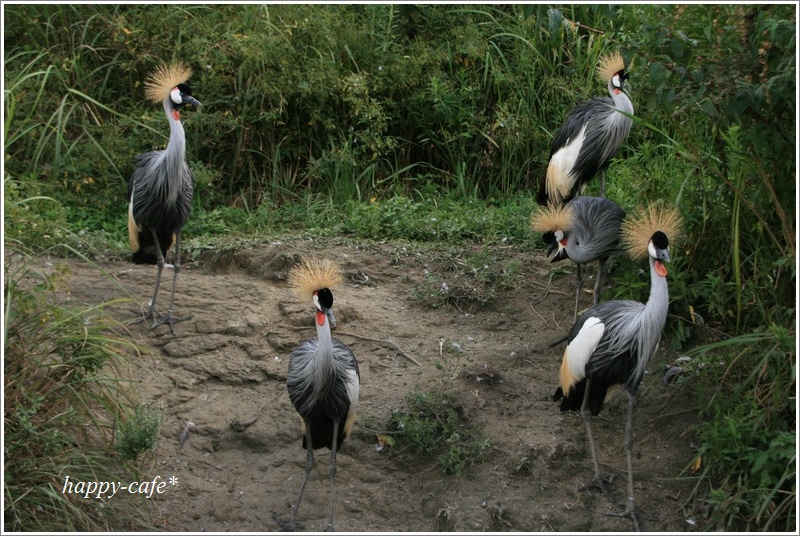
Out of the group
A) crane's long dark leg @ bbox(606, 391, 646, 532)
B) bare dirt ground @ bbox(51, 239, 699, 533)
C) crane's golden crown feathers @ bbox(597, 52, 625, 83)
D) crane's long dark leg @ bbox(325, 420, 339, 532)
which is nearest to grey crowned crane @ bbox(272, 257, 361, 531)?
crane's long dark leg @ bbox(325, 420, 339, 532)

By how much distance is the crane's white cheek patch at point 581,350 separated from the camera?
4.07 m

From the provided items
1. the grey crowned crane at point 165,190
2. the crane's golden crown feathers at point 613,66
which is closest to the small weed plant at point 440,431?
the grey crowned crane at point 165,190

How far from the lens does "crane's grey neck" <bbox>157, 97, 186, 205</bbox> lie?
5238 millimetres

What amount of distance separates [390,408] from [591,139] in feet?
6.77

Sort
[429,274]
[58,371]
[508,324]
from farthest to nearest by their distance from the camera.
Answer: [429,274] < [508,324] < [58,371]

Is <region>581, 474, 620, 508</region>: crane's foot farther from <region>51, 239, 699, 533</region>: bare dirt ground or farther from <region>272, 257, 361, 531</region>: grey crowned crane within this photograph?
<region>272, 257, 361, 531</region>: grey crowned crane

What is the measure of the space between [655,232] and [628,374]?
2.04 feet

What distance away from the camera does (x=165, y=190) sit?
17.3 feet

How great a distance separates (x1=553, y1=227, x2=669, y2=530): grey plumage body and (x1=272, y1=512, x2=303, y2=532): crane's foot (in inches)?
50.1

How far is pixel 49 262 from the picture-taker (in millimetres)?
5492

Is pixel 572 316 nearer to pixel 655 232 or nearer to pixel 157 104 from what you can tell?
pixel 655 232

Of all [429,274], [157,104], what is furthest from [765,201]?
[157,104]

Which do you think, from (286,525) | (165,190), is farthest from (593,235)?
(165,190)

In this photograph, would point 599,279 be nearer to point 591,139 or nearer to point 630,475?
point 591,139
